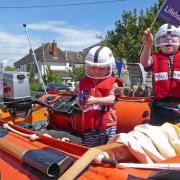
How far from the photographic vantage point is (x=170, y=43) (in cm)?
333

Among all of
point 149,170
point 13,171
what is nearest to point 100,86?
point 13,171

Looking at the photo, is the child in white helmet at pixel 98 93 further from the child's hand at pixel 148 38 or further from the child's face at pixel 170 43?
the child's face at pixel 170 43

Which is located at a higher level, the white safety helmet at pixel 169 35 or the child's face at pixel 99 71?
the white safety helmet at pixel 169 35

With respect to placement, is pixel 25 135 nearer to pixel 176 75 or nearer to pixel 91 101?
pixel 91 101

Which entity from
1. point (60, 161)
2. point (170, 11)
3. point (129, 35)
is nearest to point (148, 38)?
point (170, 11)

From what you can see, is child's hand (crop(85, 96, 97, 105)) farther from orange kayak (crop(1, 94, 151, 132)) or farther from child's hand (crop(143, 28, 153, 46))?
orange kayak (crop(1, 94, 151, 132))

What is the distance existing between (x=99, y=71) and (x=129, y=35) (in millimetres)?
21480

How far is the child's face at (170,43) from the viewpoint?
10.9ft

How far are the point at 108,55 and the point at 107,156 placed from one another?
1.49 m

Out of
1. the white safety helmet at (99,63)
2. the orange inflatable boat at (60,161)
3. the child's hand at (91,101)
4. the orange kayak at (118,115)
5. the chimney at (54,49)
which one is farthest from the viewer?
the chimney at (54,49)

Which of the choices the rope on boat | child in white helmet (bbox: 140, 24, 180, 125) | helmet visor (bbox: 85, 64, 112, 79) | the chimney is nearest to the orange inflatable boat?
the rope on boat

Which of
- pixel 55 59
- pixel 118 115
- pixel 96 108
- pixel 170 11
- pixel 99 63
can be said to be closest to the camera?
pixel 99 63

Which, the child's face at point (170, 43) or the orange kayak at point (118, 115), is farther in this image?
Result: the orange kayak at point (118, 115)

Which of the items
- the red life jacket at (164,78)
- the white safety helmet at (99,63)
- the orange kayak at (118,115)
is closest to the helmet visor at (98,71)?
the white safety helmet at (99,63)
